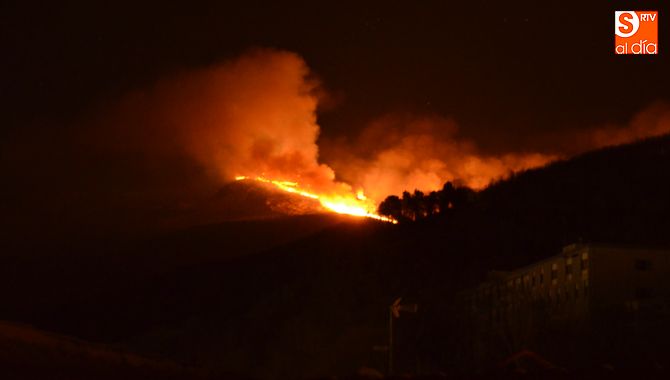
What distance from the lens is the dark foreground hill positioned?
71625 mm

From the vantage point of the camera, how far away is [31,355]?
28.7ft

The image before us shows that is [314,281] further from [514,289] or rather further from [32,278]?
[32,278]

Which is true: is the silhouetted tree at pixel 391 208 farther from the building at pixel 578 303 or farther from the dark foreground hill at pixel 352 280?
the building at pixel 578 303

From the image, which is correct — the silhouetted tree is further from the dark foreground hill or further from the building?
the building

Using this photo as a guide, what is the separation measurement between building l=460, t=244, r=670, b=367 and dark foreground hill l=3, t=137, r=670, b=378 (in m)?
3.86

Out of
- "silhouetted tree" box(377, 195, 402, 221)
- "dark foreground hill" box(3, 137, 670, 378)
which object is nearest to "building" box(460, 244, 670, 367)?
"dark foreground hill" box(3, 137, 670, 378)

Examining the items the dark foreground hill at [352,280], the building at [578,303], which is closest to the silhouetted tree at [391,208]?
the dark foreground hill at [352,280]

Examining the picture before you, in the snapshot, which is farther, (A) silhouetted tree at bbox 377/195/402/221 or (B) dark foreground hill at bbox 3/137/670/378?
(A) silhouetted tree at bbox 377/195/402/221

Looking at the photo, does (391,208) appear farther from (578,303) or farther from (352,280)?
(578,303)

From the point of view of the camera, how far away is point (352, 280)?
9806cm

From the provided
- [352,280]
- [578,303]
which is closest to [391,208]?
[352,280]

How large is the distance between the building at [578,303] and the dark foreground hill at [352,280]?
3865mm

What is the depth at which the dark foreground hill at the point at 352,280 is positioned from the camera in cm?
7162

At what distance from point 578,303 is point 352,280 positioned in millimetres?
38665
